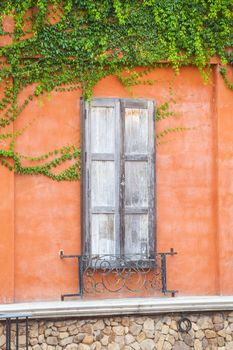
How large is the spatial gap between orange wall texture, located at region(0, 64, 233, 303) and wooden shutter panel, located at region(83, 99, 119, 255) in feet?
0.56

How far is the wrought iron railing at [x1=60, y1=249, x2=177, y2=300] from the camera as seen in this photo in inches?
464

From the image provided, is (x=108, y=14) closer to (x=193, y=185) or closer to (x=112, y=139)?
(x=112, y=139)

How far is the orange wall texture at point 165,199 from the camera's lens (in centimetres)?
1169

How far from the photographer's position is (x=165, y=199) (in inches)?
481

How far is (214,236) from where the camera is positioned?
1235 centimetres

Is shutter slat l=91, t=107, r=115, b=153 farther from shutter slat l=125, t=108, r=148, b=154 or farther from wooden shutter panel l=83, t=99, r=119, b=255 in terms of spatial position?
shutter slat l=125, t=108, r=148, b=154

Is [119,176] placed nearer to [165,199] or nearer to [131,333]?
[165,199]

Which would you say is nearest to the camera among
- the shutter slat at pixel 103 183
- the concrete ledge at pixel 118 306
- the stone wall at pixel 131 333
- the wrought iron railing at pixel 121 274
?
the concrete ledge at pixel 118 306

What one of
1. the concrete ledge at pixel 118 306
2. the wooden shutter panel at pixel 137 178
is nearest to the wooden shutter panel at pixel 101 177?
the wooden shutter panel at pixel 137 178

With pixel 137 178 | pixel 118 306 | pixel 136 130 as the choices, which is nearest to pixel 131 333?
pixel 118 306

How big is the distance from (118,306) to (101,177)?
1692mm

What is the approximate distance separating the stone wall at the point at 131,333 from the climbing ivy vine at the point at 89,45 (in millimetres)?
1902

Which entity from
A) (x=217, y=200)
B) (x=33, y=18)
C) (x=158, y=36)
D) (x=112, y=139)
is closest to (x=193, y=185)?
(x=217, y=200)

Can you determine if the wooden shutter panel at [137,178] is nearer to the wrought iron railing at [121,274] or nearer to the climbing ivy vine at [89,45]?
the wrought iron railing at [121,274]
